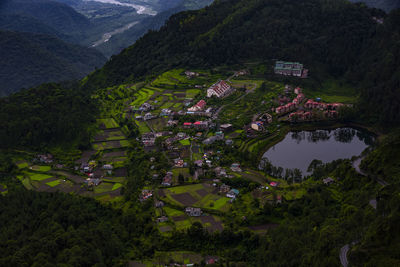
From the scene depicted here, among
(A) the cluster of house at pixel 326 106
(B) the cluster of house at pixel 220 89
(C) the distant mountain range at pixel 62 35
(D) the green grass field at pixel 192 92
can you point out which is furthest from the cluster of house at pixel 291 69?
(C) the distant mountain range at pixel 62 35

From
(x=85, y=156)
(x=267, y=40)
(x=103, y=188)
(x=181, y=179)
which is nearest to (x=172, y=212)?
(x=181, y=179)

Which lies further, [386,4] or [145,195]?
[386,4]

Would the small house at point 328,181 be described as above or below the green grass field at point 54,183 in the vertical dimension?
above

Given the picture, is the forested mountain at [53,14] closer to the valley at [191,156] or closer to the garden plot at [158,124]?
the valley at [191,156]

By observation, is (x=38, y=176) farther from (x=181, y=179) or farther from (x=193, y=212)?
(x=193, y=212)

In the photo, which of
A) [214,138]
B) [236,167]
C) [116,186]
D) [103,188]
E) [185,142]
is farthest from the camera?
[214,138]

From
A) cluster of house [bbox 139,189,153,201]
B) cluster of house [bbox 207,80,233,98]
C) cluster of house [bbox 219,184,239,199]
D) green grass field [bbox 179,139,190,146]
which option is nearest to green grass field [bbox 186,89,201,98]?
cluster of house [bbox 207,80,233,98]

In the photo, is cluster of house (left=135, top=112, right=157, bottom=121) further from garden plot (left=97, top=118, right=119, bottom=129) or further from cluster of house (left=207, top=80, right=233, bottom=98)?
cluster of house (left=207, top=80, right=233, bottom=98)
